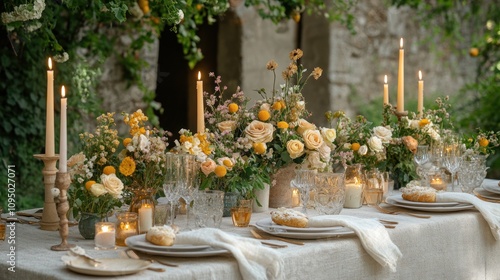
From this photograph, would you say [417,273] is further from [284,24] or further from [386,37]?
[386,37]

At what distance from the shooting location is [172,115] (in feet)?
22.0

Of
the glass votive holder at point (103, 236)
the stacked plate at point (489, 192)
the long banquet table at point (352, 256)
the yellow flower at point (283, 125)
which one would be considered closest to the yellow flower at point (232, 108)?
the yellow flower at point (283, 125)

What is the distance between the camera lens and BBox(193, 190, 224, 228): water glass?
2.40 meters

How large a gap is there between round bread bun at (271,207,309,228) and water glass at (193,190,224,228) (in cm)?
17

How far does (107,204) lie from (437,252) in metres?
1.11

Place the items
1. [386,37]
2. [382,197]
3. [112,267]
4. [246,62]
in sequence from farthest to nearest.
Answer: [386,37]
[246,62]
[382,197]
[112,267]

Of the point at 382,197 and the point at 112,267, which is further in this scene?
the point at 382,197

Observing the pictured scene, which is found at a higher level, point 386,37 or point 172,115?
point 386,37

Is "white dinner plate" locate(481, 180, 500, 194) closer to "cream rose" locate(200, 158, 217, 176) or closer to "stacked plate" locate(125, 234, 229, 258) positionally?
"cream rose" locate(200, 158, 217, 176)

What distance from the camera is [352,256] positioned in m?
2.37

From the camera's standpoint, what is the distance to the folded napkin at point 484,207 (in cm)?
279

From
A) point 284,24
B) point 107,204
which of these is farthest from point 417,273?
point 284,24

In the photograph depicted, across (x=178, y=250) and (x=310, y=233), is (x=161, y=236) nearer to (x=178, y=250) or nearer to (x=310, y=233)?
(x=178, y=250)

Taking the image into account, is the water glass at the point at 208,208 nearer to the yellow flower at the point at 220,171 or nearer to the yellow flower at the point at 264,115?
the yellow flower at the point at 220,171
